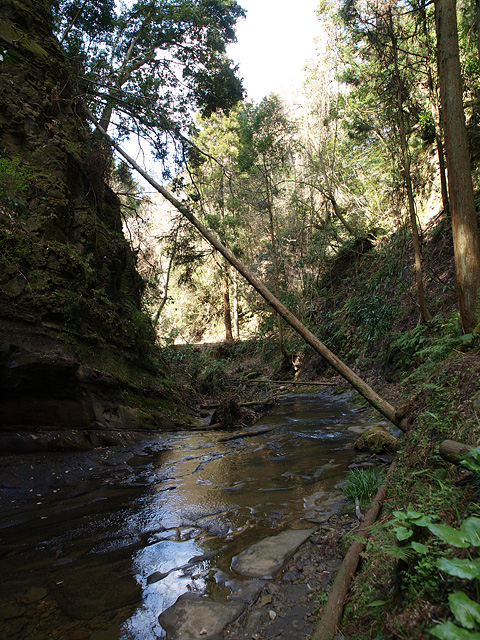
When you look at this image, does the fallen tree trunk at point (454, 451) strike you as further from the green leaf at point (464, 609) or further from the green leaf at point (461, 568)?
the green leaf at point (464, 609)

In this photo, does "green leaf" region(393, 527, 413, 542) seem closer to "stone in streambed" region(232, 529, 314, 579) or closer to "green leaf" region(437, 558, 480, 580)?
"green leaf" region(437, 558, 480, 580)

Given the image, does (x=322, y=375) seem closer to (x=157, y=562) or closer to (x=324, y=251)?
(x=324, y=251)

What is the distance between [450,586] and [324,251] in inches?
671

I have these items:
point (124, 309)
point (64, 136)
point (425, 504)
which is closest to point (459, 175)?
point (425, 504)

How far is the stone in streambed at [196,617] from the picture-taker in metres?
2.29

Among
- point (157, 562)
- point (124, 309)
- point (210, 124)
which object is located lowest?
point (157, 562)

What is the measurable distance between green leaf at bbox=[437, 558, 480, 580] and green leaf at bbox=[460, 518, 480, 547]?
92 millimetres

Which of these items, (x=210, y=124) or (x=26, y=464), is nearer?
(x=26, y=464)

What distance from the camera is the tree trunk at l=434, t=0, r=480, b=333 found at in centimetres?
564

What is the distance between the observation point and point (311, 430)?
7.89 metres

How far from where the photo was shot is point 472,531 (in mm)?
1740

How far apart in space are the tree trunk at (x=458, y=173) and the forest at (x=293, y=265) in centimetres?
3

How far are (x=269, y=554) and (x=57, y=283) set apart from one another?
5.90 meters

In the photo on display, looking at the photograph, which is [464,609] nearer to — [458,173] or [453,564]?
[453,564]
